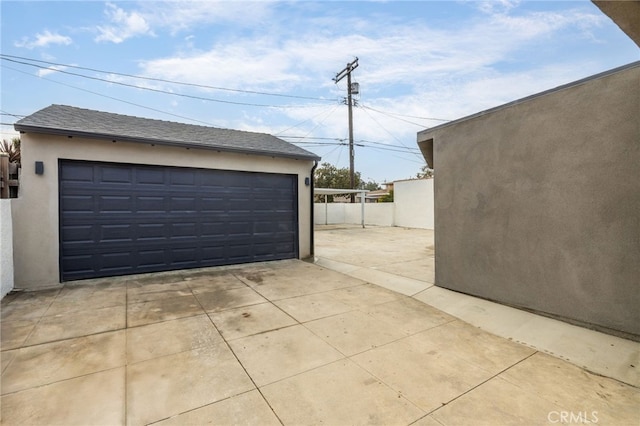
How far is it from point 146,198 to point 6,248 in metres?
2.23

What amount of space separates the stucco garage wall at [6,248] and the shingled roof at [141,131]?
1.41m

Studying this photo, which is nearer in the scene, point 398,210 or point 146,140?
point 146,140

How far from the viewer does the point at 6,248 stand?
4.70m

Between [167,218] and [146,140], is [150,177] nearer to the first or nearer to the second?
[146,140]

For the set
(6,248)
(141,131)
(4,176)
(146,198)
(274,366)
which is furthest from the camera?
(141,131)

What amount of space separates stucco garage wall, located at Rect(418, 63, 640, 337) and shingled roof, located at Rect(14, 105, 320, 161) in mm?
4435

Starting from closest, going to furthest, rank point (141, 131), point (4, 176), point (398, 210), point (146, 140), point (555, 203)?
point (555, 203), point (4, 176), point (146, 140), point (141, 131), point (398, 210)

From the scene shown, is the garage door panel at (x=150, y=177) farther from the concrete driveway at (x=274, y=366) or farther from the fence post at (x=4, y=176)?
the concrete driveway at (x=274, y=366)

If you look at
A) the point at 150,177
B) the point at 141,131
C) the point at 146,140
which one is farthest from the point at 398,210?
the point at 146,140

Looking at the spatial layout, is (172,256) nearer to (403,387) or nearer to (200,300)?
(200,300)

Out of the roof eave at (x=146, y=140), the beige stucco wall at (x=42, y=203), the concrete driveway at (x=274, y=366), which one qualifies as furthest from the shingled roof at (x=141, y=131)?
the concrete driveway at (x=274, y=366)

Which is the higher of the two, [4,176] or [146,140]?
[146,140]

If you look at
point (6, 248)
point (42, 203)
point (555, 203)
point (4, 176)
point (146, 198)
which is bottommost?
point (6, 248)

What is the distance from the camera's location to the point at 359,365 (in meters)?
2.75
